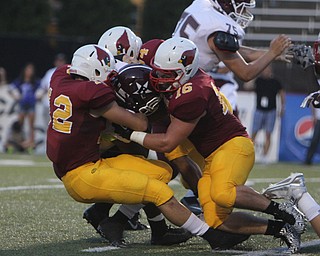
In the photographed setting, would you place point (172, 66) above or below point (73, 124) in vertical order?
above

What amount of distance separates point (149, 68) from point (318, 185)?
409cm

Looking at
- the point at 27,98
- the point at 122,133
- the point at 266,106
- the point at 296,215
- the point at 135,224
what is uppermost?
the point at 122,133

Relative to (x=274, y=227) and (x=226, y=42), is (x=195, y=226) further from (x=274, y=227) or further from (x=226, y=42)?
(x=226, y=42)

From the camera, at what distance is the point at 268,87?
41.4 feet

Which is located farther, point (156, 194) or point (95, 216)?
point (95, 216)

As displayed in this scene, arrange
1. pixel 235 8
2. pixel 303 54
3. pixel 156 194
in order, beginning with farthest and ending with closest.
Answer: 1. pixel 235 8
2. pixel 303 54
3. pixel 156 194

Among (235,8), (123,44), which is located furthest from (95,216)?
(235,8)

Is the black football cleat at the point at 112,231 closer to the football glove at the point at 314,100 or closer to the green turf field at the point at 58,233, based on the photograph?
the green turf field at the point at 58,233

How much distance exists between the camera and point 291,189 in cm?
484

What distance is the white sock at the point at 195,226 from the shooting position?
4734 millimetres

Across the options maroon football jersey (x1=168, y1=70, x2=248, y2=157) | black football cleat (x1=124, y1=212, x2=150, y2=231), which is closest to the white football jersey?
maroon football jersey (x1=168, y1=70, x2=248, y2=157)

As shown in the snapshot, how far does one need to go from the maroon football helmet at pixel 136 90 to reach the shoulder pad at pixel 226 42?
3.27ft

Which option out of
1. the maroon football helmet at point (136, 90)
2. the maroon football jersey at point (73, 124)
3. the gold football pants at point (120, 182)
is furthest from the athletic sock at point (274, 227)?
the maroon football jersey at point (73, 124)

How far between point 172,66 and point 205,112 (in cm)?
32
